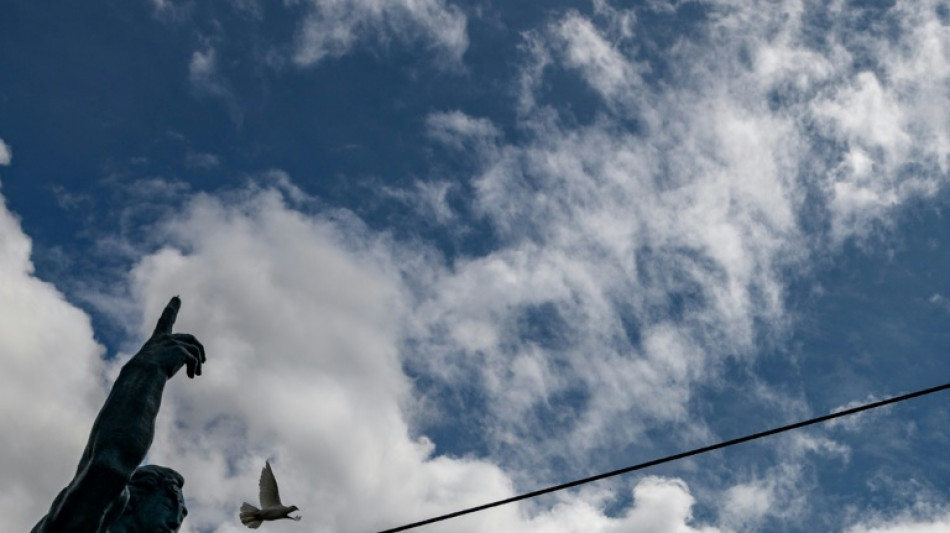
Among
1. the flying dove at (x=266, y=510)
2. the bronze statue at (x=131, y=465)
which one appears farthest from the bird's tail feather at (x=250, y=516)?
the bronze statue at (x=131, y=465)

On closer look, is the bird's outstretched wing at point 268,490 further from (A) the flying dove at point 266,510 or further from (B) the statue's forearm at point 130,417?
(B) the statue's forearm at point 130,417

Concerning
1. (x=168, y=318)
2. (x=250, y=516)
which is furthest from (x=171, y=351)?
(x=250, y=516)

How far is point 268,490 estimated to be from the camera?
15.0 meters

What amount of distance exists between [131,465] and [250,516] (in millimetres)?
4585

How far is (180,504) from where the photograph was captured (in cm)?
1132

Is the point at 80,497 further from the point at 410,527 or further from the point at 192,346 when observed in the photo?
the point at 410,527

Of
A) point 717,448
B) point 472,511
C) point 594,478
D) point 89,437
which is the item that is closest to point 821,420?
point 717,448

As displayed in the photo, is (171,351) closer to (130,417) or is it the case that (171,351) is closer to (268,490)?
(130,417)

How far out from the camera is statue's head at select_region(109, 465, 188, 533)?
10.9 metres

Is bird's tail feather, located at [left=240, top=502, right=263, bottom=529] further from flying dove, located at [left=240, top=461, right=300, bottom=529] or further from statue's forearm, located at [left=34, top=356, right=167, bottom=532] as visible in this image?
statue's forearm, located at [left=34, top=356, right=167, bottom=532]

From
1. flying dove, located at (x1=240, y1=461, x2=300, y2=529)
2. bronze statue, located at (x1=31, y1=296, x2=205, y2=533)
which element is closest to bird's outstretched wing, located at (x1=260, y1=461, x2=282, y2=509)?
flying dove, located at (x1=240, y1=461, x2=300, y2=529)

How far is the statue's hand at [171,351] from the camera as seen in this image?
35.1ft

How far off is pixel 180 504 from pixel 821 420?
6777 millimetres

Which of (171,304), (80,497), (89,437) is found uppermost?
(171,304)
